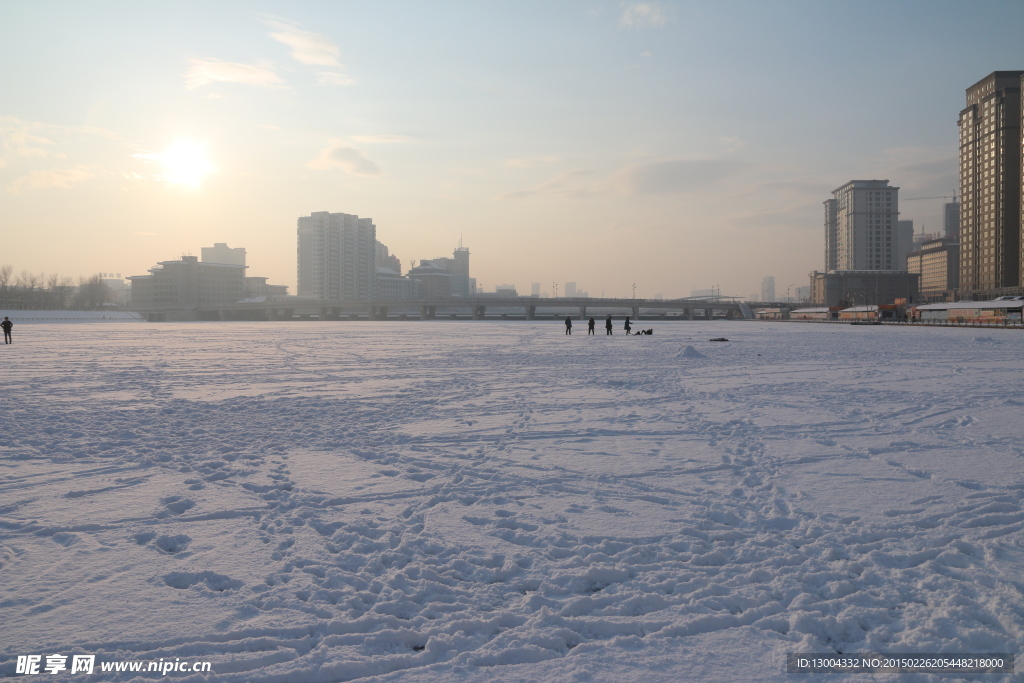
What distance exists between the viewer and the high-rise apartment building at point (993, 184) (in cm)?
13100

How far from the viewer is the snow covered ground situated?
3.69 metres

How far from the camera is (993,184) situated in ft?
444

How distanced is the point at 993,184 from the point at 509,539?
175478 mm

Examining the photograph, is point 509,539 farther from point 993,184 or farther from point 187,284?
point 187,284

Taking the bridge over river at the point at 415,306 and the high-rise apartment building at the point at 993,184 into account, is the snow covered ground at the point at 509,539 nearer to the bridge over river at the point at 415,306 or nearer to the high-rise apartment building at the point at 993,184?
the bridge over river at the point at 415,306

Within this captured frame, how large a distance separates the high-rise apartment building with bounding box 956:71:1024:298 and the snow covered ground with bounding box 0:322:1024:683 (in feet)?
504

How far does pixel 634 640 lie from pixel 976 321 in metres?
85.4

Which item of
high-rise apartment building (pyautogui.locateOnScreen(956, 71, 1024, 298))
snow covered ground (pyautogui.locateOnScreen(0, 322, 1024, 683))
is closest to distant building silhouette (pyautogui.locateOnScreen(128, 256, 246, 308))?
snow covered ground (pyautogui.locateOnScreen(0, 322, 1024, 683))

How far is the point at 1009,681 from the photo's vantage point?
329 cm

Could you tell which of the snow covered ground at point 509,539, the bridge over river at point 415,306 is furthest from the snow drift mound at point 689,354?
the bridge over river at point 415,306

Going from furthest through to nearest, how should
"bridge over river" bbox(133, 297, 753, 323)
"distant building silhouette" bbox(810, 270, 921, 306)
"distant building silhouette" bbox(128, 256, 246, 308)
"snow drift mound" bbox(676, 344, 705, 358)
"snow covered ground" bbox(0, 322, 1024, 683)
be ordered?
1. "distant building silhouette" bbox(128, 256, 246, 308)
2. "distant building silhouette" bbox(810, 270, 921, 306)
3. "bridge over river" bbox(133, 297, 753, 323)
4. "snow drift mound" bbox(676, 344, 705, 358)
5. "snow covered ground" bbox(0, 322, 1024, 683)

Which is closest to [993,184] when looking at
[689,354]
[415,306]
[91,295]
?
[415,306]

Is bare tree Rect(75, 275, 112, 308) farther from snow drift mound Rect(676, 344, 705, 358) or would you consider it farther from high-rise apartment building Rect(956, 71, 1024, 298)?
high-rise apartment building Rect(956, 71, 1024, 298)

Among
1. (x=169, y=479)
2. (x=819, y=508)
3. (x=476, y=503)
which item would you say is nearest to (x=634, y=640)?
(x=476, y=503)
